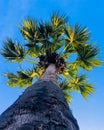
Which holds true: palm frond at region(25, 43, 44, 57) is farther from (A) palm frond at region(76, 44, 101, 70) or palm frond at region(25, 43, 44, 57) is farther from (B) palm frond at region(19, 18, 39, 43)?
(A) palm frond at region(76, 44, 101, 70)

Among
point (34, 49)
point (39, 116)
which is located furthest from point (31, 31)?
point (39, 116)

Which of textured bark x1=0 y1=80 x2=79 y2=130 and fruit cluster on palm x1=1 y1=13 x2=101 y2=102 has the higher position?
fruit cluster on palm x1=1 y1=13 x2=101 y2=102

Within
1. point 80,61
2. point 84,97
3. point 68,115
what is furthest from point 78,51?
point 68,115

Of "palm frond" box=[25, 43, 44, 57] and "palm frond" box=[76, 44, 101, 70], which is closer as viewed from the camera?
"palm frond" box=[76, 44, 101, 70]

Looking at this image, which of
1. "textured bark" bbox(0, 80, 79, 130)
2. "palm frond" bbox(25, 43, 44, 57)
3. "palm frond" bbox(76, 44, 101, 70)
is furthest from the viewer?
"palm frond" bbox(25, 43, 44, 57)

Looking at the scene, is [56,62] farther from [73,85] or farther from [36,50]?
[73,85]

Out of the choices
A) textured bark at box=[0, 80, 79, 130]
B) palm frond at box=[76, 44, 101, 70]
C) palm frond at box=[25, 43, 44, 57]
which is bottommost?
textured bark at box=[0, 80, 79, 130]

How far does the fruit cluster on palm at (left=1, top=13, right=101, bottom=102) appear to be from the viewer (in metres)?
9.01

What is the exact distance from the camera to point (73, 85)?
10.5m

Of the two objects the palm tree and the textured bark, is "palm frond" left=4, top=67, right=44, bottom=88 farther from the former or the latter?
the textured bark

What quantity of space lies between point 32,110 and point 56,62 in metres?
4.99

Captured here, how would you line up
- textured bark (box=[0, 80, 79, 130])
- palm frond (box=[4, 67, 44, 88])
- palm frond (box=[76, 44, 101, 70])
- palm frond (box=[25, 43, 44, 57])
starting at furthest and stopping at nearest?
palm frond (box=[4, 67, 44, 88]) < palm frond (box=[25, 43, 44, 57]) < palm frond (box=[76, 44, 101, 70]) < textured bark (box=[0, 80, 79, 130])

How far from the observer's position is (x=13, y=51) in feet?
32.8

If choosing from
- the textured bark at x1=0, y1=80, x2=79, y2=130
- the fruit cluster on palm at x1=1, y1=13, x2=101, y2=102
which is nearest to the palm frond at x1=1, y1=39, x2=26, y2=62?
the fruit cluster on palm at x1=1, y1=13, x2=101, y2=102
